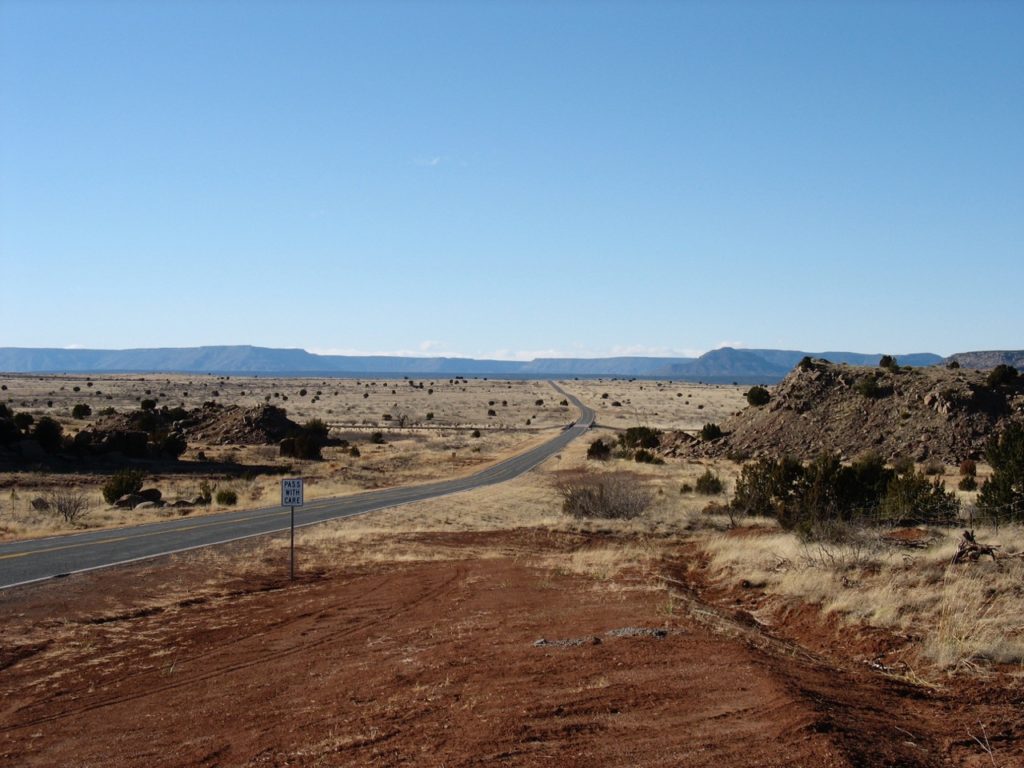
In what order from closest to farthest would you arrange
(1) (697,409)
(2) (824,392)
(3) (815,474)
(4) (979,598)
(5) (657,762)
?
(5) (657,762) < (4) (979,598) < (3) (815,474) < (2) (824,392) < (1) (697,409)

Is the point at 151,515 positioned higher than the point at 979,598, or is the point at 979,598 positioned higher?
the point at 979,598

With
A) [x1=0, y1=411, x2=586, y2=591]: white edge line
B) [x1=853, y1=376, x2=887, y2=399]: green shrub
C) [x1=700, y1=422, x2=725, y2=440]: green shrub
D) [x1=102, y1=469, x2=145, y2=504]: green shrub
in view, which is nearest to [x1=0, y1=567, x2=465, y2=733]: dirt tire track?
[x1=0, y1=411, x2=586, y2=591]: white edge line

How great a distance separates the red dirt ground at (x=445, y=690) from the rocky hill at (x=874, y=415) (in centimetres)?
4077

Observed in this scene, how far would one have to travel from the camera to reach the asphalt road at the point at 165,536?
22.9 metres

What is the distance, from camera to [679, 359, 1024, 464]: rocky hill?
169 ft

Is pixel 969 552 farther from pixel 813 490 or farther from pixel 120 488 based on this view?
pixel 120 488

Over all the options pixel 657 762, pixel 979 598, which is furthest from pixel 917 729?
pixel 979 598

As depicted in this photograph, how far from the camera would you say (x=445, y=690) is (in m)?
10.5

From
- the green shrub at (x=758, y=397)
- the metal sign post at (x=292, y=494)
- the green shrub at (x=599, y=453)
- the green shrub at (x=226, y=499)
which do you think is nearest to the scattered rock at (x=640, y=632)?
the metal sign post at (x=292, y=494)

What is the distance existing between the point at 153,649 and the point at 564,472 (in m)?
40.1

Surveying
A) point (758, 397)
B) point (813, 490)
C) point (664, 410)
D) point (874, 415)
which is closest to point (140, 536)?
point (813, 490)

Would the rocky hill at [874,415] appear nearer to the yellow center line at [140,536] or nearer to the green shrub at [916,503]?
the green shrub at [916,503]

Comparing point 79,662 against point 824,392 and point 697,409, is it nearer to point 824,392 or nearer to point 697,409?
point 824,392

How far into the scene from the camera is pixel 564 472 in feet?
177
